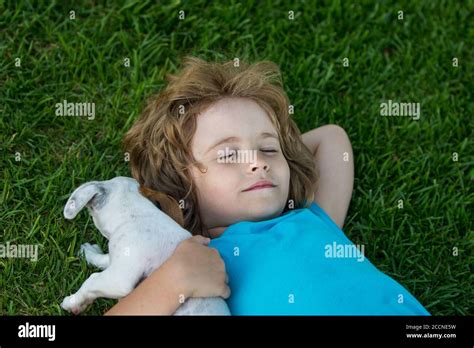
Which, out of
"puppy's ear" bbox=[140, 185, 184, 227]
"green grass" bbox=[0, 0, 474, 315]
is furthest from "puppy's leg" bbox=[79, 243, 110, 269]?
"puppy's ear" bbox=[140, 185, 184, 227]

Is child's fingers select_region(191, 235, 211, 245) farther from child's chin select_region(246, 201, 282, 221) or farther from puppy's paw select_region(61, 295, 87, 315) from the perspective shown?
puppy's paw select_region(61, 295, 87, 315)

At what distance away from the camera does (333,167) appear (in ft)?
10.0

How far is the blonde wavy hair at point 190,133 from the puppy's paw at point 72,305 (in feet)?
1.61

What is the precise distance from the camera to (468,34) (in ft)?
11.9

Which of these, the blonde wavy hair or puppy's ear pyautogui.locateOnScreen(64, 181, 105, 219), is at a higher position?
the blonde wavy hair

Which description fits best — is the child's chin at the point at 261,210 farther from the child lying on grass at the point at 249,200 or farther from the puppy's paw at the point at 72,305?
the puppy's paw at the point at 72,305

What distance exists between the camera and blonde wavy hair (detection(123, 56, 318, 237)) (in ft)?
8.91

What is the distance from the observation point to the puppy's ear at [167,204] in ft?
8.59

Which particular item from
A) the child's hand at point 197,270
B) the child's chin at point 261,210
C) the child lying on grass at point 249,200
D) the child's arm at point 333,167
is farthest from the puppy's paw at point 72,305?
the child's arm at point 333,167

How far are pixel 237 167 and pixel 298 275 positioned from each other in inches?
18.4

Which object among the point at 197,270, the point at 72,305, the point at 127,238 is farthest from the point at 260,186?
the point at 72,305

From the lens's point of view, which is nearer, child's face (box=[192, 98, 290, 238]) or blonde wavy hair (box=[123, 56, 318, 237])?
child's face (box=[192, 98, 290, 238])
